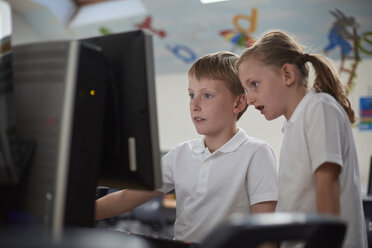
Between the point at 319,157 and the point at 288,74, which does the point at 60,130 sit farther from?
the point at 288,74

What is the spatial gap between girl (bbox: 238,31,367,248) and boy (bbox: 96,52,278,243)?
0.12 m

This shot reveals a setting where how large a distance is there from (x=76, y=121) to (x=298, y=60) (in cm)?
72

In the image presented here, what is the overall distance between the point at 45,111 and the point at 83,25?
4.27 meters

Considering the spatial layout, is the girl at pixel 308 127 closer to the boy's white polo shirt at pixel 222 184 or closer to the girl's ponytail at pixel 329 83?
the girl's ponytail at pixel 329 83

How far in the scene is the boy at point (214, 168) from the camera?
1165 mm

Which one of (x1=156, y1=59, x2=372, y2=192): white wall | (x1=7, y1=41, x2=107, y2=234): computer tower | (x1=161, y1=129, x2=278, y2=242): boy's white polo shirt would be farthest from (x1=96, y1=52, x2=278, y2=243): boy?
(x1=156, y1=59, x2=372, y2=192): white wall

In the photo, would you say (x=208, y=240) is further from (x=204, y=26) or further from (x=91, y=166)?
(x=204, y=26)

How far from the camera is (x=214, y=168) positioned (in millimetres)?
1241

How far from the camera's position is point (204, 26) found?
4.11 metres

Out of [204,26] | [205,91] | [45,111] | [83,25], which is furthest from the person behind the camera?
[83,25]

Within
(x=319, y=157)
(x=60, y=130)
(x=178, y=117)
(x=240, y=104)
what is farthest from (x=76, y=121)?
(x=178, y=117)

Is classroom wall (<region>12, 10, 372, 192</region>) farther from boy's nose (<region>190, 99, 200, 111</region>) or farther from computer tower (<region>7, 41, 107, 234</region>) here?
computer tower (<region>7, 41, 107, 234</region>)

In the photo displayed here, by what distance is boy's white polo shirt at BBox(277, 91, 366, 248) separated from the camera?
36.3 inches

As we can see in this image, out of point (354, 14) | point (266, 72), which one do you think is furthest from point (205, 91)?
point (354, 14)
